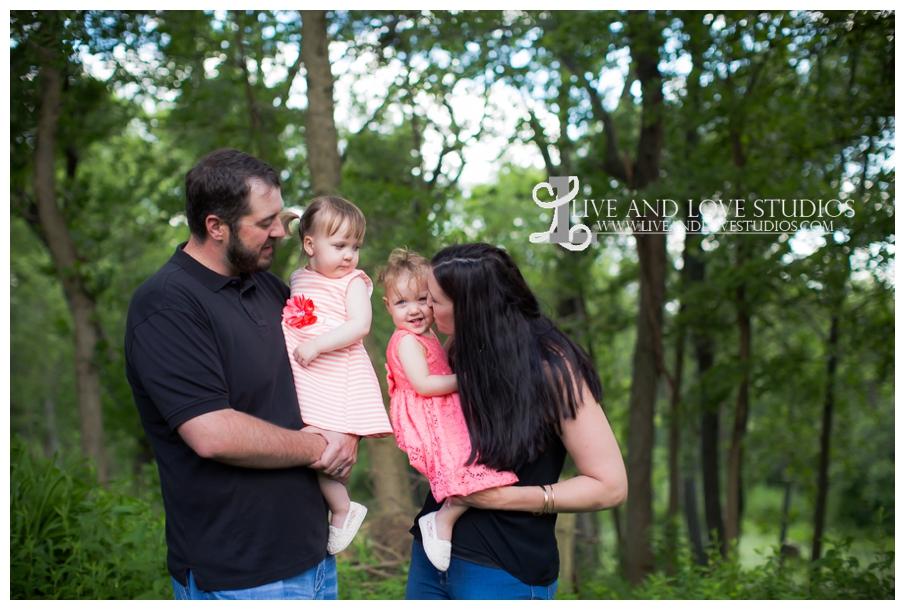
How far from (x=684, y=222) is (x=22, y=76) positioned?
6.49m

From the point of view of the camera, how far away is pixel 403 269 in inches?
87.2

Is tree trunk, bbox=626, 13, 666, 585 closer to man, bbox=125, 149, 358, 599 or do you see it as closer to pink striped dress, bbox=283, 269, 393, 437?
pink striped dress, bbox=283, 269, 393, 437

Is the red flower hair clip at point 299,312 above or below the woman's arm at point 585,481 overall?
above

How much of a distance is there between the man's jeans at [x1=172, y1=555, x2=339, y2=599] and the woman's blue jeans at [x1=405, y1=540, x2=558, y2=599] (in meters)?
0.31

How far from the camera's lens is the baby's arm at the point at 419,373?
199 cm

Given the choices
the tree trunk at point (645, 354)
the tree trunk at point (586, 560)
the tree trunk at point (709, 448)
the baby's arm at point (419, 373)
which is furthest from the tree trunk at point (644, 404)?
the baby's arm at point (419, 373)

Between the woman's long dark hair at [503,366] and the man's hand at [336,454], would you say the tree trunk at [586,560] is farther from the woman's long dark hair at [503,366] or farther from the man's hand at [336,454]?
the woman's long dark hair at [503,366]

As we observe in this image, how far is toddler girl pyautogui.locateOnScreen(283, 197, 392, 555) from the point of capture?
211 cm

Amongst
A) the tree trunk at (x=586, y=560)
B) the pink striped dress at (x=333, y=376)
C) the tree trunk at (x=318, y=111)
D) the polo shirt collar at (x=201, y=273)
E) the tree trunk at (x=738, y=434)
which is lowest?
the tree trunk at (x=586, y=560)

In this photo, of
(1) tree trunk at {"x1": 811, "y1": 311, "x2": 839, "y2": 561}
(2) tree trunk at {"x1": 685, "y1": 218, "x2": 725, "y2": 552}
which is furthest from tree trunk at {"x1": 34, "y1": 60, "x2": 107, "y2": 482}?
(1) tree trunk at {"x1": 811, "y1": 311, "x2": 839, "y2": 561}

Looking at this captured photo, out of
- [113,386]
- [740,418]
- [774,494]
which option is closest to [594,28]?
[740,418]

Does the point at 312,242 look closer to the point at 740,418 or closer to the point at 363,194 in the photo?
the point at 363,194

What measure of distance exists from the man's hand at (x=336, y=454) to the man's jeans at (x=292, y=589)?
29 cm

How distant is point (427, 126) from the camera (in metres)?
7.71
